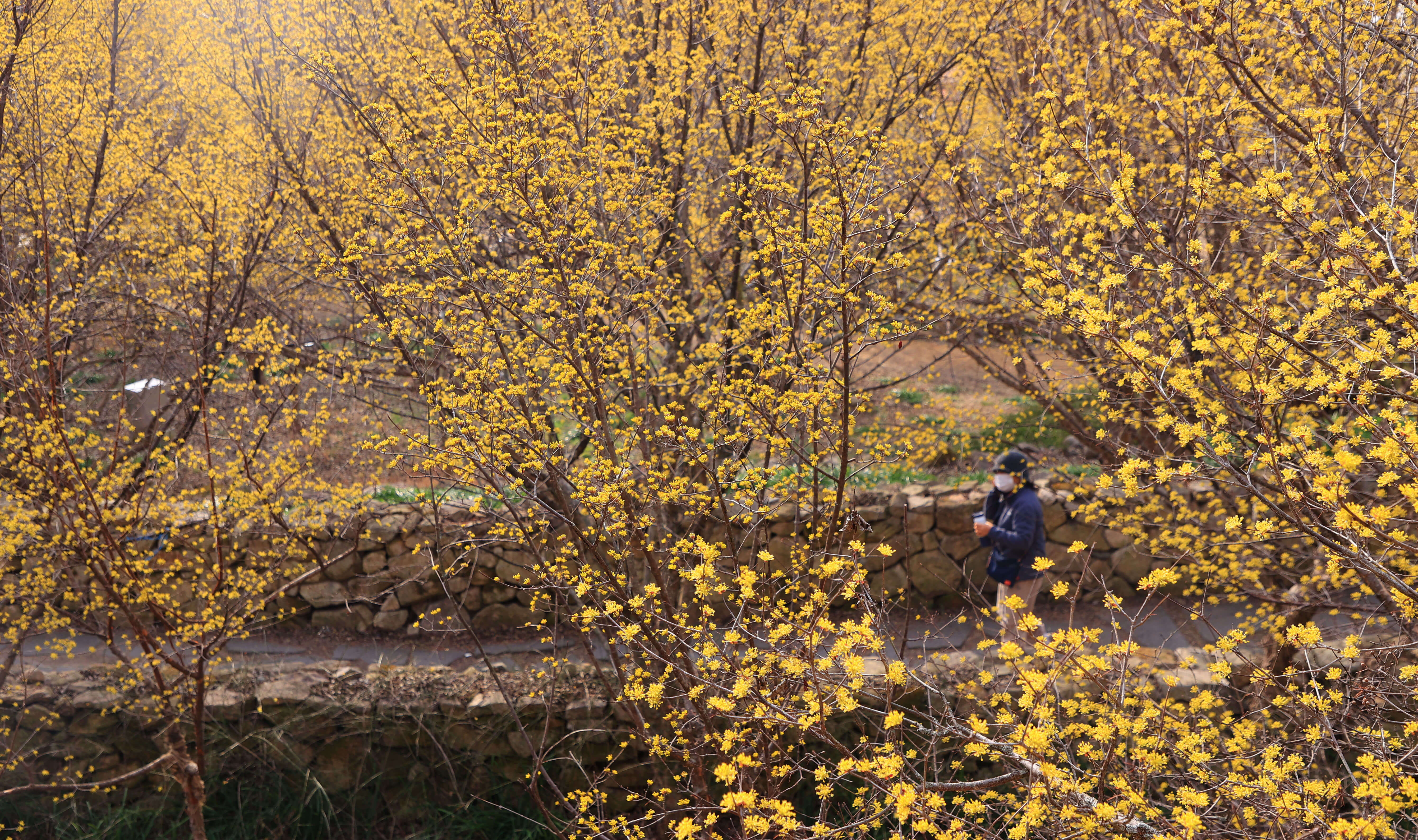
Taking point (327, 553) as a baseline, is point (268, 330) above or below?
above

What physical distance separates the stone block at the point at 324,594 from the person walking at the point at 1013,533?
20.0ft

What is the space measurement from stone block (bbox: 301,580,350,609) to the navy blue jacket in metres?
6.11

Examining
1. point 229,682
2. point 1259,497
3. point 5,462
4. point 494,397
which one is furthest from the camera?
point 229,682

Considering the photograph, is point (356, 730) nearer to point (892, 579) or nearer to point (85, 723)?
point (85, 723)

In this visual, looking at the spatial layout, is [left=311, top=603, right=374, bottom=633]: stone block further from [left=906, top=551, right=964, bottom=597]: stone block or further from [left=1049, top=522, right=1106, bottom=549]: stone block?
[left=1049, top=522, right=1106, bottom=549]: stone block

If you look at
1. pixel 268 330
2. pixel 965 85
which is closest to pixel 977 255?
pixel 965 85

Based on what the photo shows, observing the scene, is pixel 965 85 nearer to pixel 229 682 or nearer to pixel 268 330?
pixel 268 330

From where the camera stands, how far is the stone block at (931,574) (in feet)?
28.3

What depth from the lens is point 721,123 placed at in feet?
23.0

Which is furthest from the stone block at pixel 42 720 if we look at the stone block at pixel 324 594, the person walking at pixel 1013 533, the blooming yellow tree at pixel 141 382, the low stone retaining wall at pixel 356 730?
the person walking at pixel 1013 533

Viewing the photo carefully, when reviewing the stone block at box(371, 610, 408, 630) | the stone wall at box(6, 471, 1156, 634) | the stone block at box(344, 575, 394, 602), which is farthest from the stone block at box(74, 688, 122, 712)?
the stone block at box(371, 610, 408, 630)

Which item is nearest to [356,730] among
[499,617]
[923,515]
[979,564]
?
[499,617]

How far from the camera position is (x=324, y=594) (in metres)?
8.61

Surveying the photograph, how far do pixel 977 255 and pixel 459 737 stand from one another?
6.39 meters
